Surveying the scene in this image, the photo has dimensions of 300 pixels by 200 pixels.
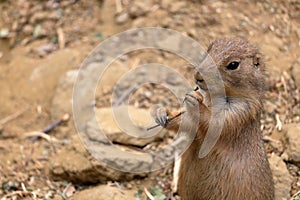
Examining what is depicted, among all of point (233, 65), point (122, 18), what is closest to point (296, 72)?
point (233, 65)

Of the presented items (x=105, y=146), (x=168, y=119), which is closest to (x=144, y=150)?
(x=105, y=146)

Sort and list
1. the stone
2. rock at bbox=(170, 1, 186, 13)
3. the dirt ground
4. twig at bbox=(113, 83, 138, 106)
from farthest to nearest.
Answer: rock at bbox=(170, 1, 186, 13), twig at bbox=(113, 83, 138, 106), the stone, the dirt ground

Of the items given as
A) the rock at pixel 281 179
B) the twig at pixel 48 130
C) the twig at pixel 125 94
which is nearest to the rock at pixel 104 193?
the twig at pixel 48 130

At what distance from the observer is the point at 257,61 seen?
390cm

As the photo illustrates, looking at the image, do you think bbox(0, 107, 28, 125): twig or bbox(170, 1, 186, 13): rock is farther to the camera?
bbox(170, 1, 186, 13): rock

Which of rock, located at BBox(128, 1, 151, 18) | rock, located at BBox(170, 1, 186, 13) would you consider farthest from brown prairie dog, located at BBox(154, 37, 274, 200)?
rock, located at BBox(128, 1, 151, 18)

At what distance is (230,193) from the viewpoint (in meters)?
3.90

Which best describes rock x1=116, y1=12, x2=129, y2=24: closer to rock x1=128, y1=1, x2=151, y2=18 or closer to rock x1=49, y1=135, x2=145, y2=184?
rock x1=128, y1=1, x2=151, y2=18

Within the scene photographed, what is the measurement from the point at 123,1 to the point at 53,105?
1205mm

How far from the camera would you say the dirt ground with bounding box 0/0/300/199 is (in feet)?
14.6

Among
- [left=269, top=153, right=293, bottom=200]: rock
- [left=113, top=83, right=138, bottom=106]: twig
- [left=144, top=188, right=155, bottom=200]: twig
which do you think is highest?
[left=113, top=83, right=138, bottom=106]: twig

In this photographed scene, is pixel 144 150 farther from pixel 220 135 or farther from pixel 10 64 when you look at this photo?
pixel 10 64

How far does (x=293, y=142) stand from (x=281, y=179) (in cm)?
27

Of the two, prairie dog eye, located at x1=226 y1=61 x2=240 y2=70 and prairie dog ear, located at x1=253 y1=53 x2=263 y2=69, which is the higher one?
prairie dog eye, located at x1=226 y1=61 x2=240 y2=70
